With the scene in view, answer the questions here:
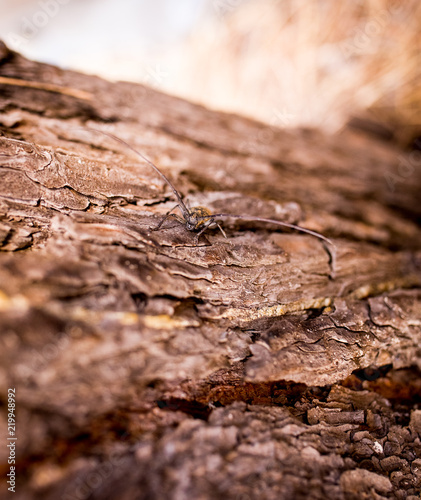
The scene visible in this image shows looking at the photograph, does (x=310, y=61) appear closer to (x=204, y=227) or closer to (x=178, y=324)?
(x=204, y=227)

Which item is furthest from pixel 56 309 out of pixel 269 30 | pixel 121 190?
pixel 269 30

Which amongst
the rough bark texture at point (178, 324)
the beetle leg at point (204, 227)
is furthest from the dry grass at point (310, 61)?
the beetle leg at point (204, 227)

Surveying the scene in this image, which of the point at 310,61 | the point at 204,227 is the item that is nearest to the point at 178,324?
the point at 204,227

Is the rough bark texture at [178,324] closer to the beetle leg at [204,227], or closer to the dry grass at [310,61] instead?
the beetle leg at [204,227]

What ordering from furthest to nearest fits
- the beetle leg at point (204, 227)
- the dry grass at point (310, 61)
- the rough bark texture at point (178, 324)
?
the dry grass at point (310, 61), the beetle leg at point (204, 227), the rough bark texture at point (178, 324)

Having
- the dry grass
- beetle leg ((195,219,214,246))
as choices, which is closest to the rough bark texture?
beetle leg ((195,219,214,246))
